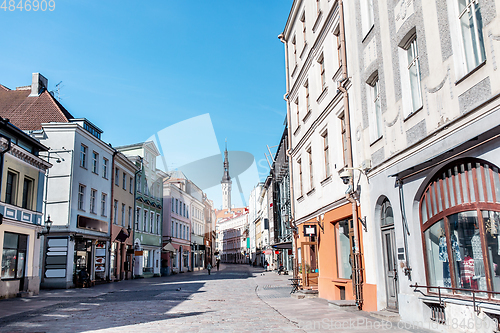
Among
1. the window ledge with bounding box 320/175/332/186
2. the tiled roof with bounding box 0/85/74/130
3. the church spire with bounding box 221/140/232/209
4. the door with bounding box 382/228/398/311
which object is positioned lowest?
the door with bounding box 382/228/398/311

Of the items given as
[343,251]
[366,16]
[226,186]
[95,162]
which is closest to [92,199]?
[95,162]

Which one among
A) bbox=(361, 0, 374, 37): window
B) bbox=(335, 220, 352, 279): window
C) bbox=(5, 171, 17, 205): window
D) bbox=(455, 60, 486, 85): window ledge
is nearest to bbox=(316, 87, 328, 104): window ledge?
bbox=(361, 0, 374, 37): window

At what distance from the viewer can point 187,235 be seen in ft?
194

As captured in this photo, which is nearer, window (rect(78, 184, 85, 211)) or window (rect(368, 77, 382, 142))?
window (rect(368, 77, 382, 142))

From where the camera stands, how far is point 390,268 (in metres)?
10.9

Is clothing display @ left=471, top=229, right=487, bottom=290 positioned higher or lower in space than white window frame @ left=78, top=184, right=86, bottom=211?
lower

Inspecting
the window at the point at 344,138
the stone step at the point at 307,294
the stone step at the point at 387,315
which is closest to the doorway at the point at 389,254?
the stone step at the point at 387,315

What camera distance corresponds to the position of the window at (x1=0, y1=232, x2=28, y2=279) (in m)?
18.3

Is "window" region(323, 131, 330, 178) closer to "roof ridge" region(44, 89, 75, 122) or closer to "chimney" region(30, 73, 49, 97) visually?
"roof ridge" region(44, 89, 75, 122)

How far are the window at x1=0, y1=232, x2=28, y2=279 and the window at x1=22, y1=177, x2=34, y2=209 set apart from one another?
142 centimetres

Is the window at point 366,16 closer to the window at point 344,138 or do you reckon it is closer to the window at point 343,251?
the window at point 344,138

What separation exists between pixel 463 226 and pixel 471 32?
3.34 meters

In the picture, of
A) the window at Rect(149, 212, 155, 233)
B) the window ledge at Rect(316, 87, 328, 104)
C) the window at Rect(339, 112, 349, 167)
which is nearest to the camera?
the window at Rect(339, 112, 349, 167)

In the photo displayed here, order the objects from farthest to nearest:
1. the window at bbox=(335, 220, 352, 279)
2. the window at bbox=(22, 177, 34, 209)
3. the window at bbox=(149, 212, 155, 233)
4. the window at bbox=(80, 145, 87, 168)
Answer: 1. the window at bbox=(149, 212, 155, 233)
2. the window at bbox=(80, 145, 87, 168)
3. the window at bbox=(22, 177, 34, 209)
4. the window at bbox=(335, 220, 352, 279)
